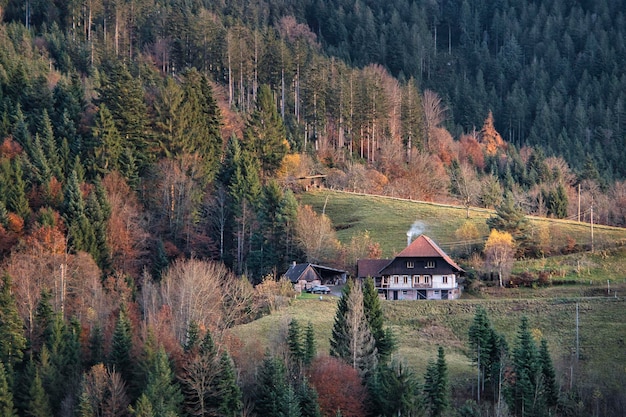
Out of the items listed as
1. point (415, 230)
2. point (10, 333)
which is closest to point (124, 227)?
point (10, 333)

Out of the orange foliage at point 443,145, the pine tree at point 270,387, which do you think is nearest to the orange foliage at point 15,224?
the pine tree at point 270,387

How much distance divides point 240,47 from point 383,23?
7269 centimetres

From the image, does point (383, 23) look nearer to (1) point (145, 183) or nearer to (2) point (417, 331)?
(1) point (145, 183)

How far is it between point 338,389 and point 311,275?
22.7 m

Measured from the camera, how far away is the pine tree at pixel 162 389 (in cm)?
5498

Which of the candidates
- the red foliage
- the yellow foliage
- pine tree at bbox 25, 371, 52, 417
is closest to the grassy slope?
the yellow foliage

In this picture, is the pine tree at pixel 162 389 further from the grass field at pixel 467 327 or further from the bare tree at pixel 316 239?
the bare tree at pixel 316 239

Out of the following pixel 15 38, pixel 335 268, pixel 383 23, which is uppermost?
pixel 383 23

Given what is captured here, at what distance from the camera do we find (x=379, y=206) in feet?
318

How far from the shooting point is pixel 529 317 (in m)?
69.2

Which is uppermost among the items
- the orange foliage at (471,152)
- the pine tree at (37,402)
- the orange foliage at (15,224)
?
the orange foliage at (471,152)

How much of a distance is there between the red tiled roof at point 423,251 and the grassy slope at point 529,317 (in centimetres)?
412

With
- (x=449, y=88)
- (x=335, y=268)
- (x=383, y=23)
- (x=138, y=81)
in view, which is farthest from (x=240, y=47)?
(x=383, y=23)

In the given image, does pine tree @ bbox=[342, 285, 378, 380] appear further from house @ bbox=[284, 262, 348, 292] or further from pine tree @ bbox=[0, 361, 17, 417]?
pine tree @ bbox=[0, 361, 17, 417]
